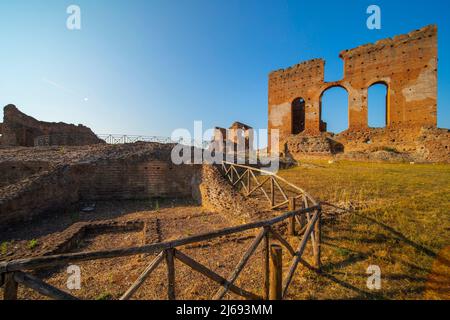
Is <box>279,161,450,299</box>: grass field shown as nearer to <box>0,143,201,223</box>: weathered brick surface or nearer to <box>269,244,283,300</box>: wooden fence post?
<box>269,244,283,300</box>: wooden fence post

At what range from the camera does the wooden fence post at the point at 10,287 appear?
1493mm

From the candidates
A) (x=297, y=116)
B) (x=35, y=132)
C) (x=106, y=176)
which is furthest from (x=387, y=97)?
(x=35, y=132)

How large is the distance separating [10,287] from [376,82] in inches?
1055

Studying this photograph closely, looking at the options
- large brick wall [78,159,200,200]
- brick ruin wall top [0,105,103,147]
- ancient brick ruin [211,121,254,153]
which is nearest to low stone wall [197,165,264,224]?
large brick wall [78,159,200,200]

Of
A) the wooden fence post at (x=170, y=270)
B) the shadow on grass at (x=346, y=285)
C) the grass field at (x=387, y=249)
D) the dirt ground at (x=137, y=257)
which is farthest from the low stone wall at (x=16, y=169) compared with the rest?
the grass field at (x=387, y=249)

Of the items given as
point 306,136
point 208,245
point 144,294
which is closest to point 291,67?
point 306,136

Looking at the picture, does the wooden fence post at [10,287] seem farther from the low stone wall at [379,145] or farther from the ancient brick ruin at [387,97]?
the ancient brick ruin at [387,97]

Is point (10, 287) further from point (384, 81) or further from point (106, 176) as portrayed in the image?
point (384, 81)

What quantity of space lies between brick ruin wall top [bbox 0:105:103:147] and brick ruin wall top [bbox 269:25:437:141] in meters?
22.7

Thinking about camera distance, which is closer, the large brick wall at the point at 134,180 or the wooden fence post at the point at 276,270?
the wooden fence post at the point at 276,270

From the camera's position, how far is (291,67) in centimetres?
2519

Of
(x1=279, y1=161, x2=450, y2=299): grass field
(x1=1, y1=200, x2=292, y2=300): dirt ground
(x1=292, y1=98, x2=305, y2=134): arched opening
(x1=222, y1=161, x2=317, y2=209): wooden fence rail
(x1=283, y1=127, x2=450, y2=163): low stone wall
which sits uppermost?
(x1=292, y1=98, x2=305, y2=134): arched opening

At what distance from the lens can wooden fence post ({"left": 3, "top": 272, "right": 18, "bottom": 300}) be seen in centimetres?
149

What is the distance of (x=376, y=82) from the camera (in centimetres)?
2016
